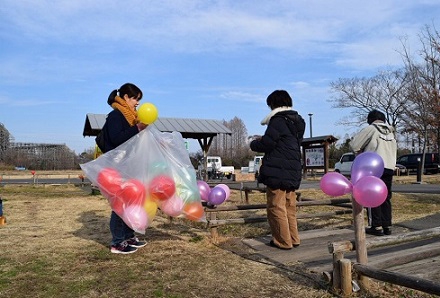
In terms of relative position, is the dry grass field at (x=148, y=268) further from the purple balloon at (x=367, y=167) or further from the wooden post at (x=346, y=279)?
the purple balloon at (x=367, y=167)

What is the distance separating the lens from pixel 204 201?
555 cm

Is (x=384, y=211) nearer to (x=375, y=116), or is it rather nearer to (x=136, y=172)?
(x=375, y=116)

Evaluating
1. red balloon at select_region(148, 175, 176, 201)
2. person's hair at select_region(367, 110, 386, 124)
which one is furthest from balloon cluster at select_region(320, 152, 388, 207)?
person's hair at select_region(367, 110, 386, 124)

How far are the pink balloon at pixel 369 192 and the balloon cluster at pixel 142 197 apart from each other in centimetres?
187

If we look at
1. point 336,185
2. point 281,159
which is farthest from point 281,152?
point 336,185

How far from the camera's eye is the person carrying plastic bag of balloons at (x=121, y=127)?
14.0 feet

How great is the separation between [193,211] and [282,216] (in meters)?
1.00

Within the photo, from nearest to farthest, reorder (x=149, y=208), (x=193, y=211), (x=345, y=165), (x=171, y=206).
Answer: (x=149, y=208)
(x=171, y=206)
(x=193, y=211)
(x=345, y=165)

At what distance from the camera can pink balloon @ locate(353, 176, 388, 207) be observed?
3078 millimetres

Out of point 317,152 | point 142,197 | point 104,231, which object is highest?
point 317,152

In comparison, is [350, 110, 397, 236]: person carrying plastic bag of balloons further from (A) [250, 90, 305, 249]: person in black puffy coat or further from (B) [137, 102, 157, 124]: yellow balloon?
(B) [137, 102, 157, 124]: yellow balloon

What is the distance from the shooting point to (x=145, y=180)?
4.08 m

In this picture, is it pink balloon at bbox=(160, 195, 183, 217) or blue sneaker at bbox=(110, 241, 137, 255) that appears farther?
blue sneaker at bbox=(110, 241, 137, 255)

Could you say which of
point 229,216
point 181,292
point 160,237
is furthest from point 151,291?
point 229,216
